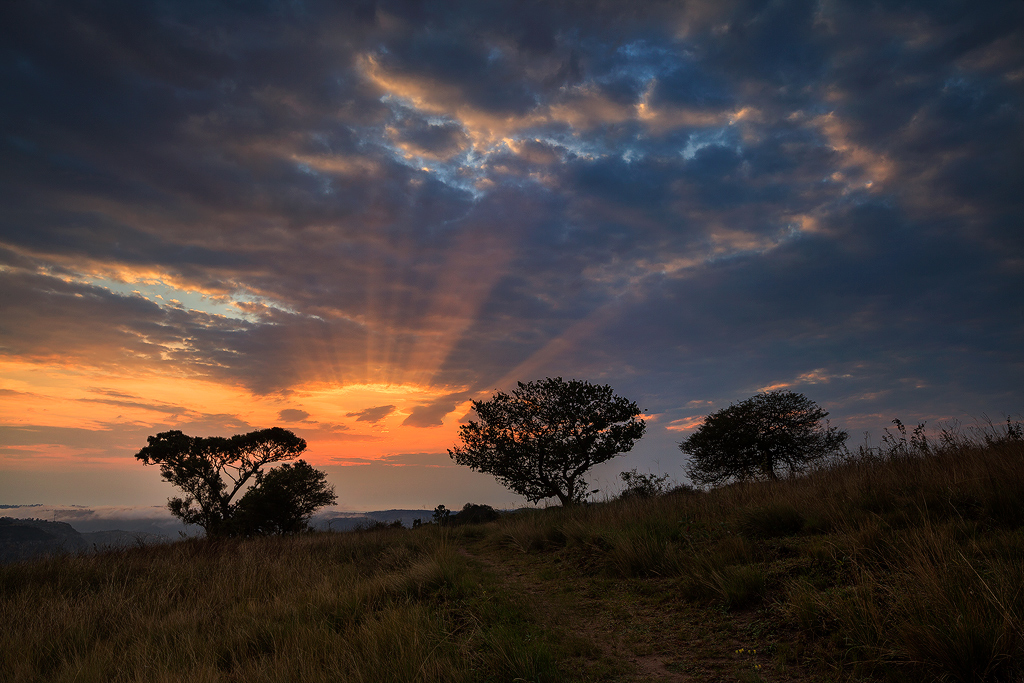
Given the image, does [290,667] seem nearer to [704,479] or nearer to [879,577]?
[879,577]

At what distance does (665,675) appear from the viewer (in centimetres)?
434

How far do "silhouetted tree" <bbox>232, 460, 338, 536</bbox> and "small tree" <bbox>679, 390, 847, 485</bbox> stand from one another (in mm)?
34013

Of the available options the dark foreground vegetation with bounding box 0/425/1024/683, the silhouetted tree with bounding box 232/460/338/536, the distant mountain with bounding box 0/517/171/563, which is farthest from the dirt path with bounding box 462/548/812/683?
the silhouetted tree with bounding box 232/460/338/536

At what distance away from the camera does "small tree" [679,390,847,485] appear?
1033 inches

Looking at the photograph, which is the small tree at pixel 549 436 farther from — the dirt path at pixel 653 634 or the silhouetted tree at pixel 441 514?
the dirt path at pixel 653 634

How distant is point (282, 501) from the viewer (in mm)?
39562

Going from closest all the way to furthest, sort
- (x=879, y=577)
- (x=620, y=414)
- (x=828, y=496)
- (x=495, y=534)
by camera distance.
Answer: (x=879, y=577) < (x=828, y=496) < (x=495, y=534) < (x=620, y=414)

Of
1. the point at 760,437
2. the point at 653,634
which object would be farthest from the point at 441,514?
the point at 653,634

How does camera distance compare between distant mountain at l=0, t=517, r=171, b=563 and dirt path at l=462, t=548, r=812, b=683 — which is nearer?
dirt path at l=462, t=548, r=812, b=683

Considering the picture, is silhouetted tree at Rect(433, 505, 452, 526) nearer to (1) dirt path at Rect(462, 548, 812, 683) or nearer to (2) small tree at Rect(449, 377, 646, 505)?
(2) small tree at Rect(449, 377, 646, 505)

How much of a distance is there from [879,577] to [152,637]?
9.82 m

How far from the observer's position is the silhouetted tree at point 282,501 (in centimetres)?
3844

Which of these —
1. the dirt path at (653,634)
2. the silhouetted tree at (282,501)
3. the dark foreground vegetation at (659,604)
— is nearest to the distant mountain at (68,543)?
the dark foreground vegetation at (659,604)

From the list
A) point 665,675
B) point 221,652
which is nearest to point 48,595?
point 221,652
